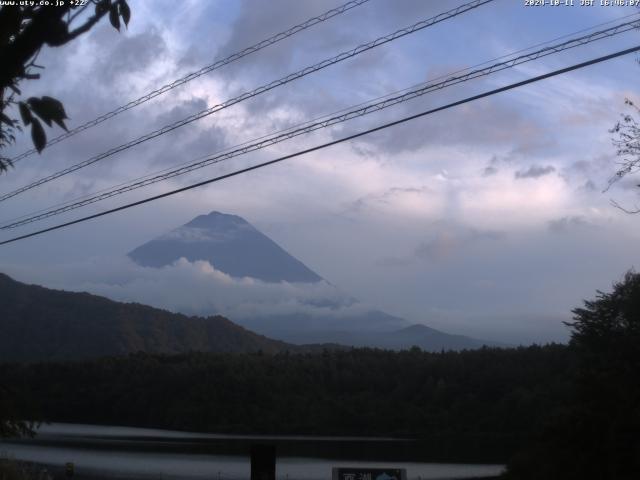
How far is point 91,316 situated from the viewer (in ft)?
405

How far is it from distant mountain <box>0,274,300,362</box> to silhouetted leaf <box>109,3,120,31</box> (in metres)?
98.6

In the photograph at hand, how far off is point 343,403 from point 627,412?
63771 millimetres

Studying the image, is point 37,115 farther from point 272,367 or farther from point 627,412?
point 272,367

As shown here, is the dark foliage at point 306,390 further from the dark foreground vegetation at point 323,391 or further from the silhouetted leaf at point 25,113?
the silhouetted leaf at point 25,113

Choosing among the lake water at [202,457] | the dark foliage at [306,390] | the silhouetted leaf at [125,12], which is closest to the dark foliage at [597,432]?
the lake water at [202,457]

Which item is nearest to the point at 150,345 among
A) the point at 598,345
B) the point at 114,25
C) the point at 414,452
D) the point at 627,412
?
the point at 414,452

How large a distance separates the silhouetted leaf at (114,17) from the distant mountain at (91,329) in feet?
323

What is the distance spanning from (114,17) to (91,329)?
118 metres

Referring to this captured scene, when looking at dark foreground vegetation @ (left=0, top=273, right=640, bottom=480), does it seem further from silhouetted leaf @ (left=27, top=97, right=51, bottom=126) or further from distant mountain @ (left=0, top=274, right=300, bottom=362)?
silhouetted leaf @ (left=27, top=97, right=51, bottom=126)

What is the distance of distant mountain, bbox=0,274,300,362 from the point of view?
109m

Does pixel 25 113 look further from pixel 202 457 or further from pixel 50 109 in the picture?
pixel 202 457

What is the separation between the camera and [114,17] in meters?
4.63

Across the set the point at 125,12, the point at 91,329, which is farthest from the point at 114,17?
the point at 91,329

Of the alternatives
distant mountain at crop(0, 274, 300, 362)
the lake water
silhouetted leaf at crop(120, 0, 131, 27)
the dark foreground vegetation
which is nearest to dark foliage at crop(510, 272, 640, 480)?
the lake water
